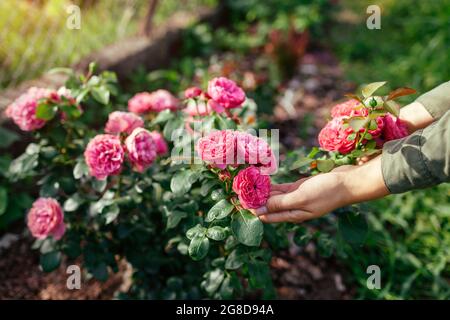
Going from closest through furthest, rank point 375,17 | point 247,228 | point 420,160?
point 420,160
point 247,228
point 375,17

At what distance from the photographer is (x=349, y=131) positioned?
130 cm

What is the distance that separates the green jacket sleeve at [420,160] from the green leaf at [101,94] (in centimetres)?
98

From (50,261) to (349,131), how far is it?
1181 mm

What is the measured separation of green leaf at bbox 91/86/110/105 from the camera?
163cm

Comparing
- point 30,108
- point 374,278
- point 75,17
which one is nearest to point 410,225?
point 374,278

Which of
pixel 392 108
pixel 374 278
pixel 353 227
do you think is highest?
pixel 392 108

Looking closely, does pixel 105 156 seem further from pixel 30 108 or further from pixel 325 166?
pixel 325 166

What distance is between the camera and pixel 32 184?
2.29m

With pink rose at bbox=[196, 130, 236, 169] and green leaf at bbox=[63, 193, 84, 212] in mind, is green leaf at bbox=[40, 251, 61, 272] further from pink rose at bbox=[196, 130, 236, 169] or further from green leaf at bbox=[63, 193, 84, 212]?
pink rose at bbox=[196, 130, 236, 169]

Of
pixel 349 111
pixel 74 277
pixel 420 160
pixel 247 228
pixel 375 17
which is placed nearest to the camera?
pixel 420 160

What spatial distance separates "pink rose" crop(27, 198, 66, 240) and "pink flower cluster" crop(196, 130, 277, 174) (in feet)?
2.19

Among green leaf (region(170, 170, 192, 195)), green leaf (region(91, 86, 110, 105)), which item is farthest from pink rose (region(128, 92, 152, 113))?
green leaf (region(170, 170, 192, 195))
